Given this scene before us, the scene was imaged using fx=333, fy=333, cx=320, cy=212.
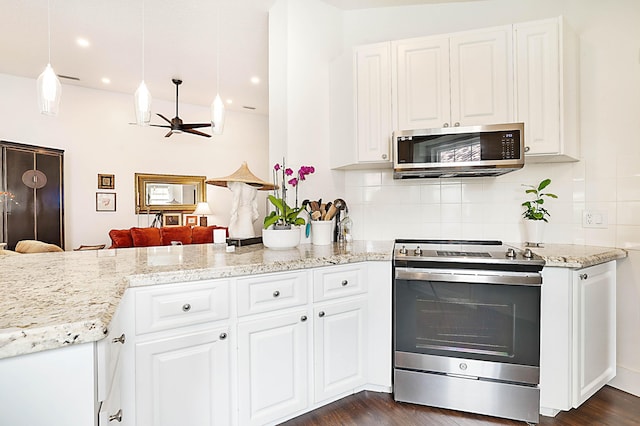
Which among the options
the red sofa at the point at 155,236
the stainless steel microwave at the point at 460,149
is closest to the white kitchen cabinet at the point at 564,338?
the stainless steel microwave at the point at 460,149

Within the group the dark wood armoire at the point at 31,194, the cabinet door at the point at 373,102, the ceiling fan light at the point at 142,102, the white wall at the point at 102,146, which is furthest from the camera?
the white wall at the point at 102,146

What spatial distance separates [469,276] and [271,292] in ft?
3.42

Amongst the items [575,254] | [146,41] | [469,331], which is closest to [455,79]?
[575,254]

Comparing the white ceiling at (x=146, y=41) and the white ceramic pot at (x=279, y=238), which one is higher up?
the white ceiling at (x=146, y=41)

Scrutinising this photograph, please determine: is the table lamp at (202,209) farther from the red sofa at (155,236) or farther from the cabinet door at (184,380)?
the cabinet door at (184,380)

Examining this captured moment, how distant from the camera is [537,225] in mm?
2238

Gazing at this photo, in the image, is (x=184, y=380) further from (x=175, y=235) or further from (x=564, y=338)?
(x=175, y=235)

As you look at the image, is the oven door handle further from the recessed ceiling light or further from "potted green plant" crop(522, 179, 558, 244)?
the recessed ceiling light

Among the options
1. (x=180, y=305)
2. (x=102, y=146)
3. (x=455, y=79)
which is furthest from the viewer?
(x=102, y=146)

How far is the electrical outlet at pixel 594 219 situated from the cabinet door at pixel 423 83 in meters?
1.14

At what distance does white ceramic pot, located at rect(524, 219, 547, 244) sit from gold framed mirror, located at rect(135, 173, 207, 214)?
211 inches

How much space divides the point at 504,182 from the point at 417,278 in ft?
3.85

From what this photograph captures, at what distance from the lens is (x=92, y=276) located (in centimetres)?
124

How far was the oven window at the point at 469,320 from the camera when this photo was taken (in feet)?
5.68
